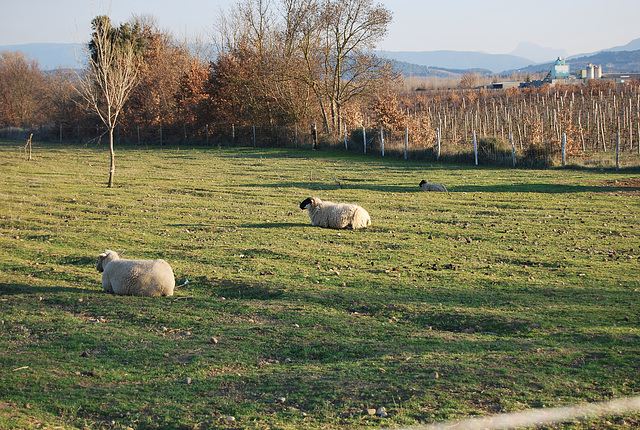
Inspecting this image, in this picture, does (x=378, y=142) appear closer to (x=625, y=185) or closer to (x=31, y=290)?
(x=625, y=185)

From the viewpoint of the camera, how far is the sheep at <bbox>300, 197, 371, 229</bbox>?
17375 mm

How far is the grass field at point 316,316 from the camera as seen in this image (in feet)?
20.6

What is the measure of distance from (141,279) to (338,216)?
25.6ft

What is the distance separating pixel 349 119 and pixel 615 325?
43817mm

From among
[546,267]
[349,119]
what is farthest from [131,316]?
[349,119]

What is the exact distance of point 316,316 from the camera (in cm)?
946

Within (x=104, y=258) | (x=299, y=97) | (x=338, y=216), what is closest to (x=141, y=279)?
(x=104, y=258)

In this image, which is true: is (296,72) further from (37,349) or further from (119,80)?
(37,349)

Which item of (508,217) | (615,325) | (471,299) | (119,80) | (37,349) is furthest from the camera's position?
(119,80)

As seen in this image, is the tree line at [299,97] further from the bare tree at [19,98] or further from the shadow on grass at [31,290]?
the shadow on grass at [31,290]

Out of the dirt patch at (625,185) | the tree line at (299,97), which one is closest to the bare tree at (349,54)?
the tree line at (299,97)

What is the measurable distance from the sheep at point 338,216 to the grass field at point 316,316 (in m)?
0.40

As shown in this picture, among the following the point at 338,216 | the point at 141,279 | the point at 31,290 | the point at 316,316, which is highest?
the point at 338,216

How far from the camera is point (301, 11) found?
51.4m
